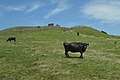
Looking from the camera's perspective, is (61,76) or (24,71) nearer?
(61,76)

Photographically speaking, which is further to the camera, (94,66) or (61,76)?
(94,66)

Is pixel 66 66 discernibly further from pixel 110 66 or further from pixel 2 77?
pixel 2 77

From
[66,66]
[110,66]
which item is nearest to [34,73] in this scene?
[66,66]

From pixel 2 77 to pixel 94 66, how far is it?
10290mm

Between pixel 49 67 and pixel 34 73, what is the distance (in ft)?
9.17

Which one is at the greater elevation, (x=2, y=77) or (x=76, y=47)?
(x=76, y=47)

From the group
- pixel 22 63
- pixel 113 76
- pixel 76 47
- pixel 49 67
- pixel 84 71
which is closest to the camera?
pixel 113 76

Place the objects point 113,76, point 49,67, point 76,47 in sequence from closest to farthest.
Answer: point 113,76 < point 49,67 < point 76,47

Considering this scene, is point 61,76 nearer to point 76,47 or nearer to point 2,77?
point 2,77

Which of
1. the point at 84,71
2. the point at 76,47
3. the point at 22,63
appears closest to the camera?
the point at 84,71

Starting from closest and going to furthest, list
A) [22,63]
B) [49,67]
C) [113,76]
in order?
[113,76], [49,67], [22,63]

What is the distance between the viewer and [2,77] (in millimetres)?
28188

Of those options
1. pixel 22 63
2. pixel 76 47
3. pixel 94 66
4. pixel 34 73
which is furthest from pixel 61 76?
pixel 76 47

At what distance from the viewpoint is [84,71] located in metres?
28.8
